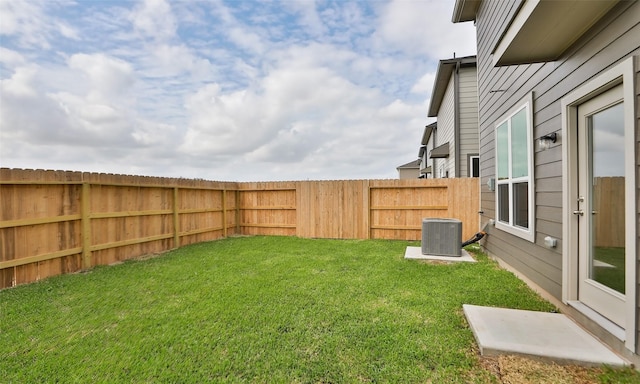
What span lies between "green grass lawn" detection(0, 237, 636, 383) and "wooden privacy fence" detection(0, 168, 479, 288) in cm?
61

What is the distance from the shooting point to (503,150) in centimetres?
440

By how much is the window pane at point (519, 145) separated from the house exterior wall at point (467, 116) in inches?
158

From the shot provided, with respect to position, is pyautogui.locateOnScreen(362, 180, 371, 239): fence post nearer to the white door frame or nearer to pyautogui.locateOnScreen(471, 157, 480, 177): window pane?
pyautogui.locateOnScreen(471, 157, 480, 177): window pane

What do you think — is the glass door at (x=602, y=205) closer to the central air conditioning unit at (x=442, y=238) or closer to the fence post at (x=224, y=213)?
the central air conditioning unit at (x=442, y=238)

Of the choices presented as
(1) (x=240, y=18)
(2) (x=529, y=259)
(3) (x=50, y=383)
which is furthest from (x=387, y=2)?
(3) (x=50, y=383)

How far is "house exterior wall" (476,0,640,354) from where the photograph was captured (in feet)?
6.74

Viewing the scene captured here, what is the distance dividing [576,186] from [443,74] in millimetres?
7144

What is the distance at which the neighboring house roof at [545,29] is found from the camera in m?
2.07

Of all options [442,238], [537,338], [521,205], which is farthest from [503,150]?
[537,338]

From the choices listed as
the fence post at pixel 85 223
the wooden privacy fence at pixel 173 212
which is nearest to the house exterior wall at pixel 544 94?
the wooden privacy fence at pixel 173 212

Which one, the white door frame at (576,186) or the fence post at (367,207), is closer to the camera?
the white door frame at (576,186)

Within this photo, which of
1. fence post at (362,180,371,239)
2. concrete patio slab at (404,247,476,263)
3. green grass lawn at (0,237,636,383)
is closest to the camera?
green grass lawn at (0,237,636,383)

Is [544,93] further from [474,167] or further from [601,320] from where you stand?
[474,167]

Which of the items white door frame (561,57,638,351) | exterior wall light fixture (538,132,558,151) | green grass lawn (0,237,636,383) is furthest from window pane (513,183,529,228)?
white door frame (561,57,638,351)
